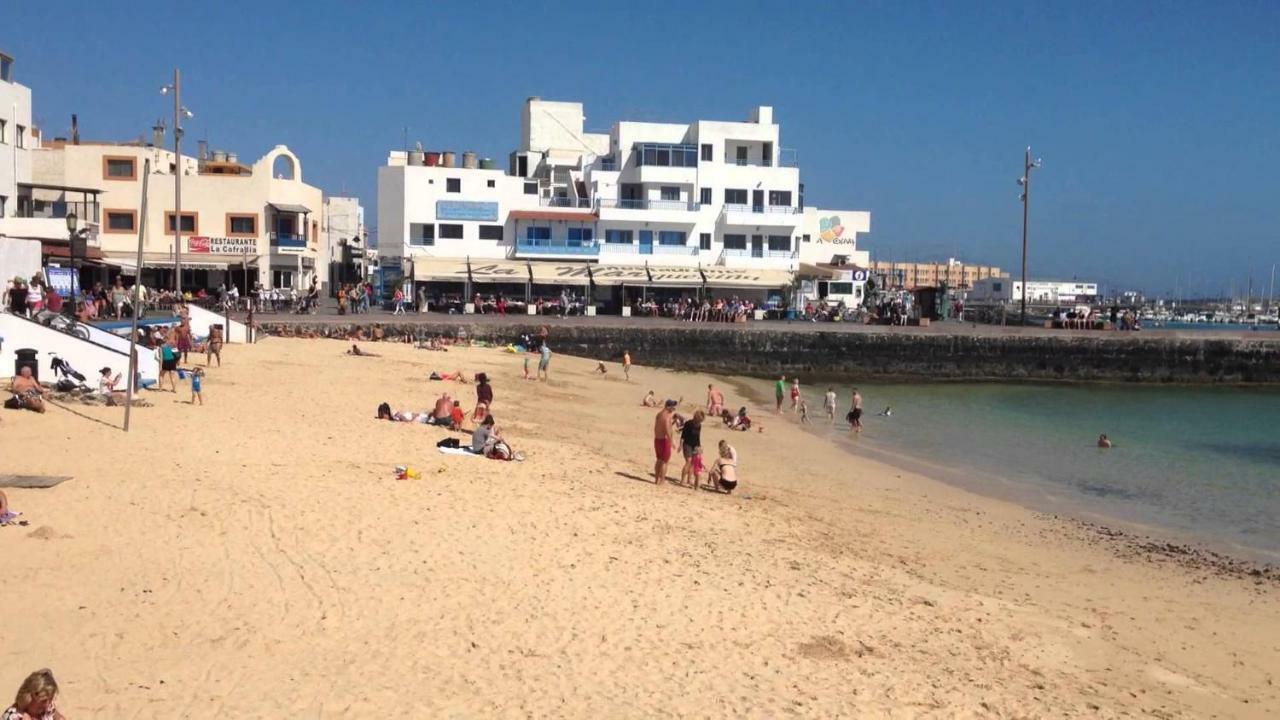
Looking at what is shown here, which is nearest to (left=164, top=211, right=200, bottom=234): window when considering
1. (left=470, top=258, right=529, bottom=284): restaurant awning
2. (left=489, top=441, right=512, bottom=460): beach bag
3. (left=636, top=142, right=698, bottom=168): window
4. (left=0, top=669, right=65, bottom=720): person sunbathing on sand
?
(left=470, top=258, right=529, bottom=284): restaurant awning

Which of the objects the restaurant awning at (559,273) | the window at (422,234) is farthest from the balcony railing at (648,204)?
the window at (422,234)

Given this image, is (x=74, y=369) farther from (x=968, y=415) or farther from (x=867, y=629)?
(x=968, y=415)

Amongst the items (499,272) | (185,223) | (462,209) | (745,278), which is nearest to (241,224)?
(185,223)

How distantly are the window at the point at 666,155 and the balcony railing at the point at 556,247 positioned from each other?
213 inches

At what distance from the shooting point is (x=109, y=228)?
139 feet

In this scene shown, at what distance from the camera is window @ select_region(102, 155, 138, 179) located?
42.1 m

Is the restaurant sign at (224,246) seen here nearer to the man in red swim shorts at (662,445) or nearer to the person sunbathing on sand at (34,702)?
the man in red swim shorts at (662,445)

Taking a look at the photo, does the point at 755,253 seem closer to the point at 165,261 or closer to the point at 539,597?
the point at 165,261

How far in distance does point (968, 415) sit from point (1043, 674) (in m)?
22.8

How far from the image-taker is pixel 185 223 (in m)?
44.0

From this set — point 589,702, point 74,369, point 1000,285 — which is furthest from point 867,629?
point 1000,285

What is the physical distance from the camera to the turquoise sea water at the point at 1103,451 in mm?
16641

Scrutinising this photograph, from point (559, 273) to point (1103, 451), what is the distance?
30.7m

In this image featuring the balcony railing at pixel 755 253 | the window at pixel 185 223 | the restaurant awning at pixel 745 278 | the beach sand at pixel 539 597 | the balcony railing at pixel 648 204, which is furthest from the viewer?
the balcony railing at pixel 755 253
